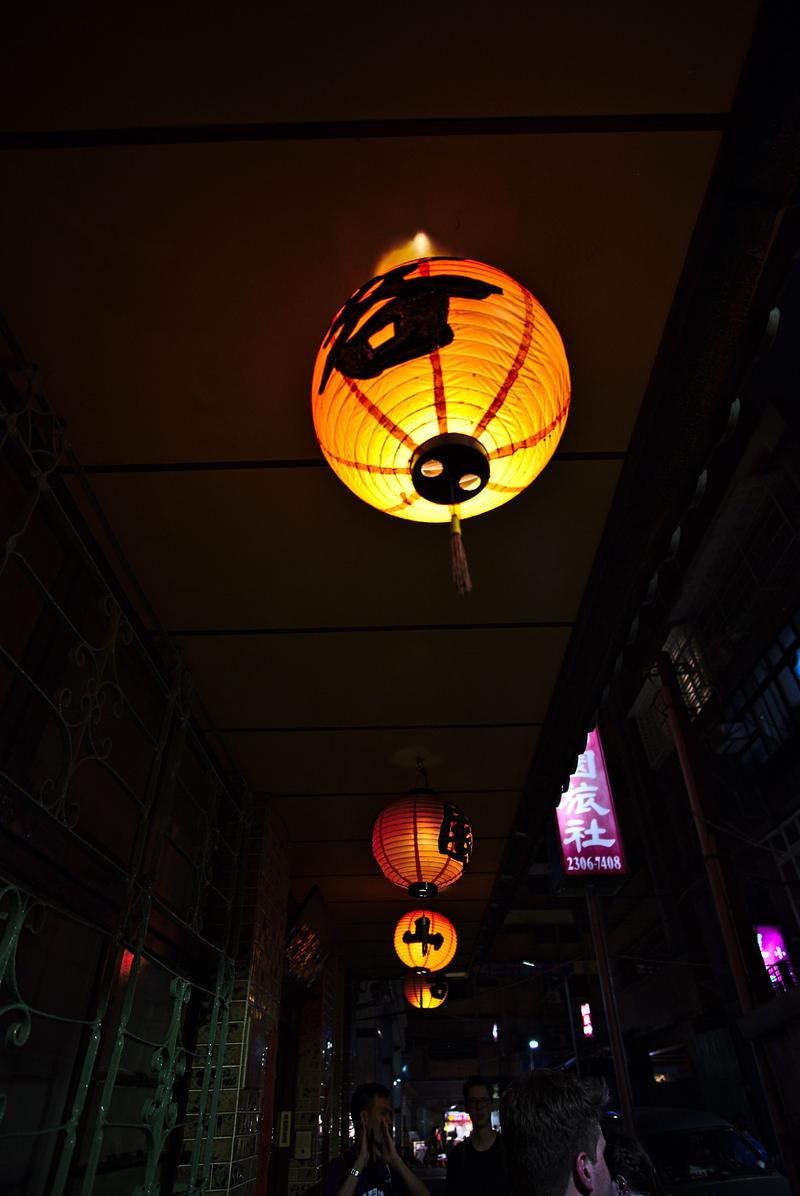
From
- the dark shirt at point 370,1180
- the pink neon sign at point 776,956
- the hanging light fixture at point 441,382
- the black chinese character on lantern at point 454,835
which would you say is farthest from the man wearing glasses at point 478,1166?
the pink neon sign at point 776,956

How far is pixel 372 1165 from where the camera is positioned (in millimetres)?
3525

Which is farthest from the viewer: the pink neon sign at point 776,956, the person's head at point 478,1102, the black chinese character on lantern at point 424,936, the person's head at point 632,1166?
the pink neon sign at point 776,956

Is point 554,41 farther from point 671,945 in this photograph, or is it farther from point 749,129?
point 671,945

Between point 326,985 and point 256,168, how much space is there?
8757 millimetres

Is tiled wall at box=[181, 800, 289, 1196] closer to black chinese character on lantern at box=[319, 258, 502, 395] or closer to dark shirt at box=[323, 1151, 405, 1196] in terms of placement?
dark shirt at box=[323, 1151, 405, 1196]

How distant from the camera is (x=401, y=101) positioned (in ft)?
6.32

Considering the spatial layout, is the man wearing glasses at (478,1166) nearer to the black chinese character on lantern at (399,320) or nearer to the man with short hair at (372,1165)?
the man with short hair at (372,1165)

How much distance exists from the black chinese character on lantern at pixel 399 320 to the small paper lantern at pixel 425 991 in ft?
32.0

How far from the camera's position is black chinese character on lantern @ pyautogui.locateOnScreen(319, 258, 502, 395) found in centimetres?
181

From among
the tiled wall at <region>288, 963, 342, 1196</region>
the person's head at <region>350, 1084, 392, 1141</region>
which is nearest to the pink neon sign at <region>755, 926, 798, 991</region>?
the tiled wall at <region>288, 963, 342, 1196</region>

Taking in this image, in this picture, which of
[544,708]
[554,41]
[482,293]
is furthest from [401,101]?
[544,708]

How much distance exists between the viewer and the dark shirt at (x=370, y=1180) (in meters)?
3.42

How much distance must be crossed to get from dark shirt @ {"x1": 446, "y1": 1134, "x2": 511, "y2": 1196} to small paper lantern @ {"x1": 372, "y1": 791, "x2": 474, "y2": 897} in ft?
4.93

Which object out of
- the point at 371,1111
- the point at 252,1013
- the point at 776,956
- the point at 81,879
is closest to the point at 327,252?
the point at 81,879
